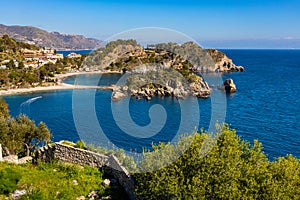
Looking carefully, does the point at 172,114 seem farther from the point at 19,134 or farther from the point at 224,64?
the point at 224,64

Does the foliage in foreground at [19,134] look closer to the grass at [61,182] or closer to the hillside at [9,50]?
the grass at [61,182]

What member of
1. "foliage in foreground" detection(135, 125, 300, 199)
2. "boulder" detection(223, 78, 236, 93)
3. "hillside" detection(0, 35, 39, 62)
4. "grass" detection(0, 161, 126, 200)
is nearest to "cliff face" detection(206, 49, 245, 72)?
"boulder" detection(223, 78, 236, 93)

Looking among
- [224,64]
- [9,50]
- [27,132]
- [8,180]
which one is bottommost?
[27,132]

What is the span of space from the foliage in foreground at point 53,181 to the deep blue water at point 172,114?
16.9 m

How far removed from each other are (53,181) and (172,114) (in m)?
37.2

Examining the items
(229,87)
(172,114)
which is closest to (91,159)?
(172,114)

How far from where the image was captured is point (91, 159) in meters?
14.0

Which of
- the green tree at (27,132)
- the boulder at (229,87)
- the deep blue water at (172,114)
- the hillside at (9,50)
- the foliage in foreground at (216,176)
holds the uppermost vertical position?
the hillside at (9,50)

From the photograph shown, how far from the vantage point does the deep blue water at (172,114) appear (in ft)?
114

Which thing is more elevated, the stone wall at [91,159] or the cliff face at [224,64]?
the cliff face at [224,64]

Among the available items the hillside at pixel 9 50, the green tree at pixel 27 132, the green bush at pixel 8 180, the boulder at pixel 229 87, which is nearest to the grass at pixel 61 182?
the green bush at pixel 8 180

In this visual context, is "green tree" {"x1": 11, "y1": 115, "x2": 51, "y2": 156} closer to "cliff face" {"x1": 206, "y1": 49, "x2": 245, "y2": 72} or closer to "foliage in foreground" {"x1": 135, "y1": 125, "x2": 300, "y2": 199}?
"foliage in foreground" {"x1": 135, "y1": 125, "x2": 300, "y2": 199}

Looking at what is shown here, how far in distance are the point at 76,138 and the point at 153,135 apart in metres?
9.74

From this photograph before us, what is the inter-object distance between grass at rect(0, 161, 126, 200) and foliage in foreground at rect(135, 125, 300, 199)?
98.4 inches
